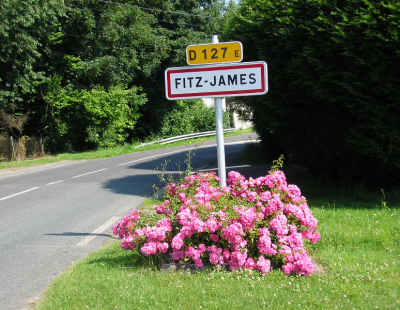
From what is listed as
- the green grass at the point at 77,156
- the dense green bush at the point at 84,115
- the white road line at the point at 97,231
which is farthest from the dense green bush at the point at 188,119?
the white road line at the point at 97,231

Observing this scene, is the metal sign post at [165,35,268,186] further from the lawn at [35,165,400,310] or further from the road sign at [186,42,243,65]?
the lawn at [35,165,400,310]

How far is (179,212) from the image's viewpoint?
4.71 m

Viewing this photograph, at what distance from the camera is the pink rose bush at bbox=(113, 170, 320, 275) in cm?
437

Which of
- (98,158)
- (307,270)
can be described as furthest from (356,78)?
(98,158)

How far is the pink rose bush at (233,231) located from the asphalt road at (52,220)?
3.82 ft

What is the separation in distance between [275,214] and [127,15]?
81.9 feet

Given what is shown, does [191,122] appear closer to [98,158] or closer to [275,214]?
[98,158]

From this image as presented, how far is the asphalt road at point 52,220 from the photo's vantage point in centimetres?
496

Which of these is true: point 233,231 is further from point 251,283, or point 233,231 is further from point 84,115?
point 84,115

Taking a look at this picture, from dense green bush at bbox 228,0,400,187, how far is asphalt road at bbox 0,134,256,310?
148 inches

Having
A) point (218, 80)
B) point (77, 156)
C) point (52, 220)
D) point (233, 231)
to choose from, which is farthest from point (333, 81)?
point (77, 156)

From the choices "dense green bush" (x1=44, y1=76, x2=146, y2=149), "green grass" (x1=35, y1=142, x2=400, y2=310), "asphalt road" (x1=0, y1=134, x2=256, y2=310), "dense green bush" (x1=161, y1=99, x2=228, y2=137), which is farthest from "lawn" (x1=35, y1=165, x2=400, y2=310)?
"dense green bush" (x1=161, y1=99, x2=228, y2=137)

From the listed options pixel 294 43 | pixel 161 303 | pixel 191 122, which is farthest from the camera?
pixel 191 122

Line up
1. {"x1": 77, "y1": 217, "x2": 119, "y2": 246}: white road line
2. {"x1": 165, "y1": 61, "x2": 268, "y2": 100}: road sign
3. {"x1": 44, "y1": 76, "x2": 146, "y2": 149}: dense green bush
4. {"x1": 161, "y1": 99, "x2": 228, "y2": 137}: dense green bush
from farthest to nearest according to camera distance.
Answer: {"x1": 161, "y1": 99, "x2": 228, "y2": 137}: dense green bush, {"x1": 44, "y1": 76, "x2": 146, "y2": 149}: dense green bush, {"x1": 77, "y1": 217, "x2": 119, "y2": 246}: white road line, {"x1": 165, "y1": 61, "x2": 268, "y2": 100}: road sign
